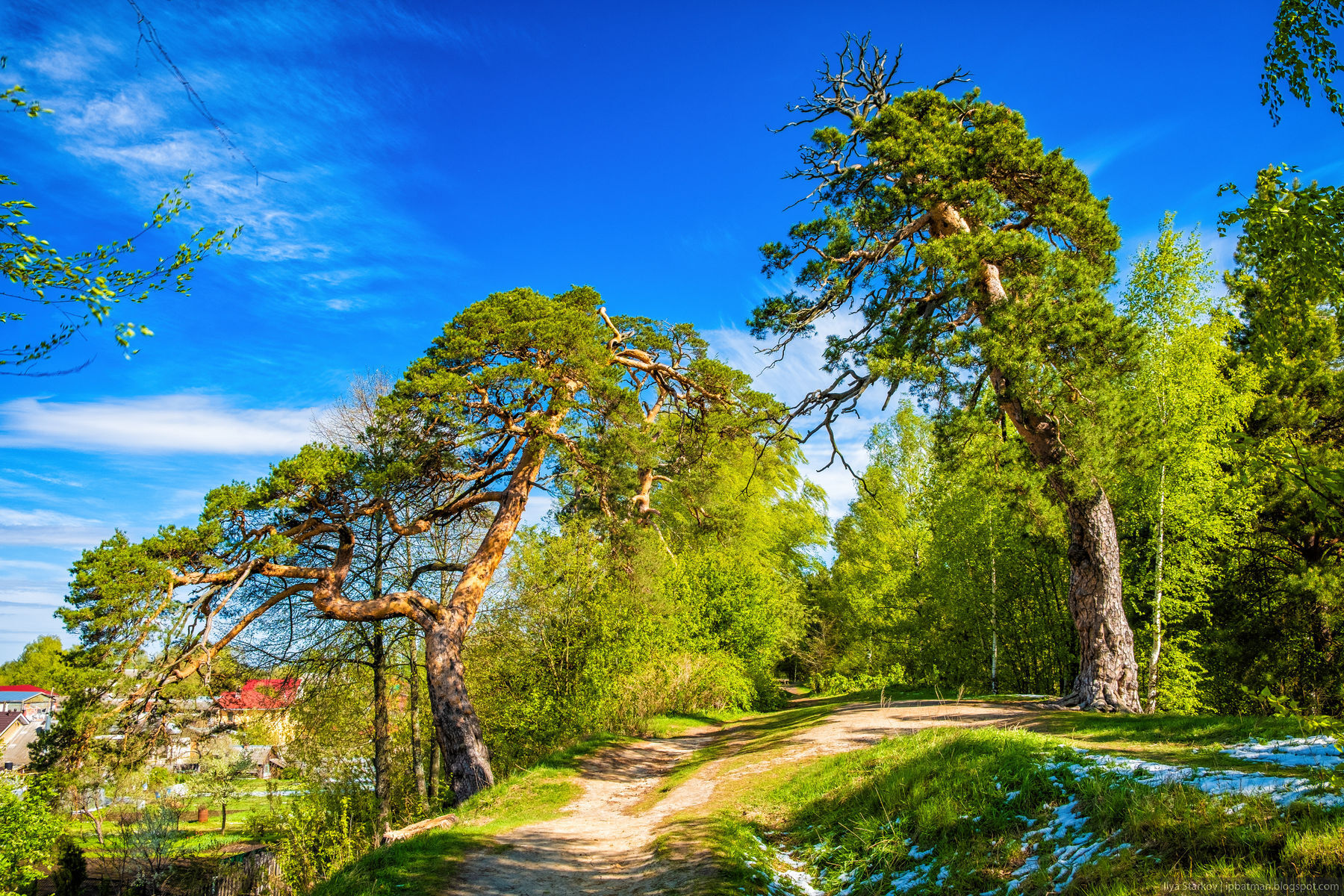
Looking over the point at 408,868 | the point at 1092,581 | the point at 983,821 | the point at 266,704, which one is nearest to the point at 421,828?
the point at 408,868

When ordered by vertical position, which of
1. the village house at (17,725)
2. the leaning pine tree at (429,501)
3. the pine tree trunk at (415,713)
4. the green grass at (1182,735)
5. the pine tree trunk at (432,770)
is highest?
the leaning pine tree at (429,501)

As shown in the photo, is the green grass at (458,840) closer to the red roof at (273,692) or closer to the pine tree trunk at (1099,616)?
the red roof at (273,692)

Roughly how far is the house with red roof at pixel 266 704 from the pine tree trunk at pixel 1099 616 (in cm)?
1653

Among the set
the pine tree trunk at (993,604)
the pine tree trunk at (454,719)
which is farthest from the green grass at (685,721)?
the pine tree trunk at (993,604)

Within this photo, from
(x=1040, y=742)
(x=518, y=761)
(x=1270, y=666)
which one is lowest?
(x=518, y=761)

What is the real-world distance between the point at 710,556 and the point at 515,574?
30.9ft

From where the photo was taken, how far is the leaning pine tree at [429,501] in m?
11.6

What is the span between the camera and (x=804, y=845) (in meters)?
7.24

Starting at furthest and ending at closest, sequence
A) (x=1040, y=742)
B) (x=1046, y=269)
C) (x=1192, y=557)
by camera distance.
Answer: (x=1192, y=557) → (x=1046, y=269) → (x=1040, y=742)

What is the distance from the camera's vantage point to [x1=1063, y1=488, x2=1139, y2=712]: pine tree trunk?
1098cm

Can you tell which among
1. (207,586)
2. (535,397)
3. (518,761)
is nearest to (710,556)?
(518,761)

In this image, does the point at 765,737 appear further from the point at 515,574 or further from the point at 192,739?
the point at 192,739

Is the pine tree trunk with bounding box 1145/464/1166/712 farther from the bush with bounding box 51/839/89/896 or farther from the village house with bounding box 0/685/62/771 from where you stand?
the village house with bounding box 0/685/62/771

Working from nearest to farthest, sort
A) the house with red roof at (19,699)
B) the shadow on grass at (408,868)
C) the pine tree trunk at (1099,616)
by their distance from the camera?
1. the shadow on grass at (408,868)
2. the pine tree trunk at (1099,616)
3. the house with red roof at (19,699)
